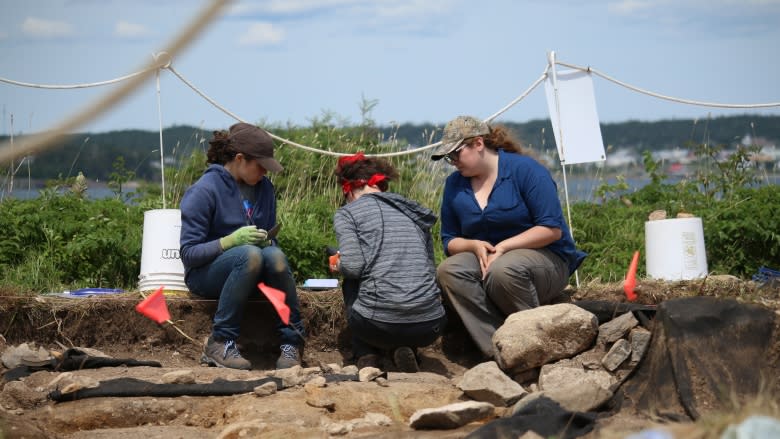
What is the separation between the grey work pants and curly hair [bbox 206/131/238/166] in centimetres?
134

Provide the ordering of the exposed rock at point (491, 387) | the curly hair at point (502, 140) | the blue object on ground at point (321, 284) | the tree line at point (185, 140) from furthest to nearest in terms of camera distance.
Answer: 1. the tree line at point (185, 140)
2. the blue object on ground at point (321, 284)
3. the curly hair at point (502, 140)
4. the exposed rock at point (491, 387)

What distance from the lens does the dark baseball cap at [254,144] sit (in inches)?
215

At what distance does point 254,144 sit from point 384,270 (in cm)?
102

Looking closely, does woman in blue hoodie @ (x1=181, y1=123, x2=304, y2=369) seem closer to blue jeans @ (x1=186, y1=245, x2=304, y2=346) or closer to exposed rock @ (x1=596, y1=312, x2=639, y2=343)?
blue jeans @ (x1=186, y1=245, x2=304, y2=346)

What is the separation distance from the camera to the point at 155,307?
18.8 feet

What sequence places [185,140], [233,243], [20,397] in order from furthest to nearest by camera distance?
1. [185,140]
2. [233,243]
3. [20,397]

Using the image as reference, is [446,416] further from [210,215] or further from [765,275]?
[765,275]

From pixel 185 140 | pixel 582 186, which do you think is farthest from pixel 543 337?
pixel 185 140

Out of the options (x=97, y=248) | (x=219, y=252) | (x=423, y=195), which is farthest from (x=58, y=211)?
(x=423, y=195)

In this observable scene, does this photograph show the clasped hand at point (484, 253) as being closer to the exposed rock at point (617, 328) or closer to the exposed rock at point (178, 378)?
the exposed rock at point (617, 328)

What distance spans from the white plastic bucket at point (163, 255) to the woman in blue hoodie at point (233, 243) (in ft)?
1.18

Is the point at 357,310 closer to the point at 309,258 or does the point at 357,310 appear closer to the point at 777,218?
the point at 309,258

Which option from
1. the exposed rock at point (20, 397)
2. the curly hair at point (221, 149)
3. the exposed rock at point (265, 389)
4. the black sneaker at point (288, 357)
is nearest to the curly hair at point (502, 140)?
the curly hair at point (221, 149)

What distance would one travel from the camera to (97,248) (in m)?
6.80
